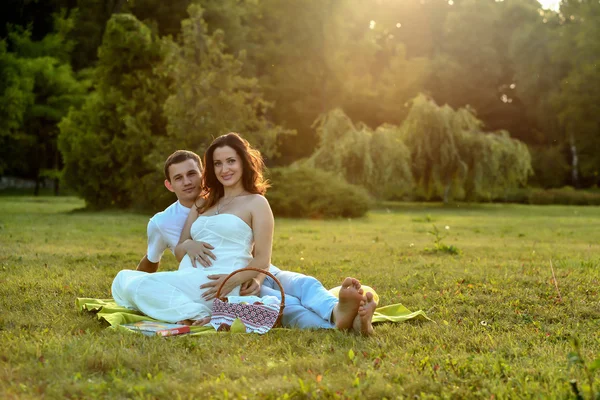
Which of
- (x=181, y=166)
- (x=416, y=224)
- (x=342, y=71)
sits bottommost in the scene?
(x=416, y=224)

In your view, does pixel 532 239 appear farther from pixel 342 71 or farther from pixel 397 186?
pixel 342 71

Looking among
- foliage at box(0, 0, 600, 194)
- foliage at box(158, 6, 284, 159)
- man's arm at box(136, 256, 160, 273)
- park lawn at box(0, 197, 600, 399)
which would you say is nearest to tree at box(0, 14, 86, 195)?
foliage at box(0, 0, 600, 194)

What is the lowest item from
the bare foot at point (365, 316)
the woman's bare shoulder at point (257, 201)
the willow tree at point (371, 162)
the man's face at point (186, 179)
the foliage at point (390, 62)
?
the bare foot at point (365, 316)

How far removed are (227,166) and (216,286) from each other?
86cm

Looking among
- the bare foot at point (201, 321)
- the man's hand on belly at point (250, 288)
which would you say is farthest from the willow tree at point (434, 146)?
the bare foot at point (201, 321)

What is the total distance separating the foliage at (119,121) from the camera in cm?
1928

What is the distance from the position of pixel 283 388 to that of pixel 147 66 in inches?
718

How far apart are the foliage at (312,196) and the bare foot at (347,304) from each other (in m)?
13.4

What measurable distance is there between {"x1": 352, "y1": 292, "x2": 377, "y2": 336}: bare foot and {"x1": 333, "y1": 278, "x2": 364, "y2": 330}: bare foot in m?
0.04

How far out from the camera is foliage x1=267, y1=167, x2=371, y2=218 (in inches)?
702

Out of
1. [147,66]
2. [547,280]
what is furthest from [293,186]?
[547,280]

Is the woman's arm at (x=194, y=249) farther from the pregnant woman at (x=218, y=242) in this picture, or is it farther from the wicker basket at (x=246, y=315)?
the wicker basket at (x=246, y=315)

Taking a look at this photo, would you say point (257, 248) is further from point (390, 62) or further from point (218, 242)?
point (390, 62)

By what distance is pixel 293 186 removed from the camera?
17969mm
